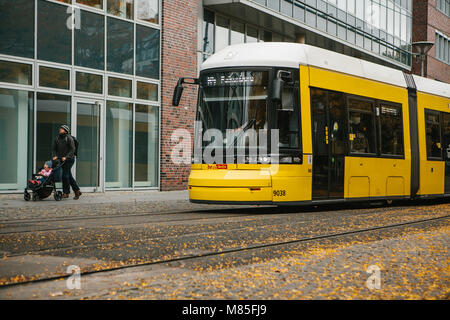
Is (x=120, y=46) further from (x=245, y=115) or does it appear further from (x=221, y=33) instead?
(x=245, y=115)

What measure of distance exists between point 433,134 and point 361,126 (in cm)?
373

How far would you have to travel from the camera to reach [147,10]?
64.8 feet

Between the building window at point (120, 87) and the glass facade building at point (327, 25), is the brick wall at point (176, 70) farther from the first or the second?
the building window at point (120, 87)

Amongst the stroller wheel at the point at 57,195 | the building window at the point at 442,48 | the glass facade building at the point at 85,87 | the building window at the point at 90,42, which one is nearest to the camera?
the stroller wheel at the point at 57,195

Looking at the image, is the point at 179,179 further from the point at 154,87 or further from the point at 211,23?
the point at 211,23

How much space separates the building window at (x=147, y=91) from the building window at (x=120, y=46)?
597 millimetres

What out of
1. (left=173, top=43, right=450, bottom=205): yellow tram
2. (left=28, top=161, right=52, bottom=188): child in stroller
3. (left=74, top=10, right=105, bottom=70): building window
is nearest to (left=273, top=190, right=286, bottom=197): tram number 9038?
(left=173, top=43, right=450, bottom=205): yellow tram

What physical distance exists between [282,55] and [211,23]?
1074cm

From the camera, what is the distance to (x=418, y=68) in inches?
1598

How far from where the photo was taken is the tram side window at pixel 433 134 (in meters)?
16.4

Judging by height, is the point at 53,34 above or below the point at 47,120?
above

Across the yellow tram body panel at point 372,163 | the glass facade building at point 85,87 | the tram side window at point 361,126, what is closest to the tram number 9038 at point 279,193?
the yellow tram body panel at point 372,163

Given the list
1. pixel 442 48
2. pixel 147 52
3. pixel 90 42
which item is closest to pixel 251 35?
pixel 147 52

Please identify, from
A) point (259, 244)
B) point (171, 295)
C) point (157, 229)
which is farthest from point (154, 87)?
point (171, 295)
